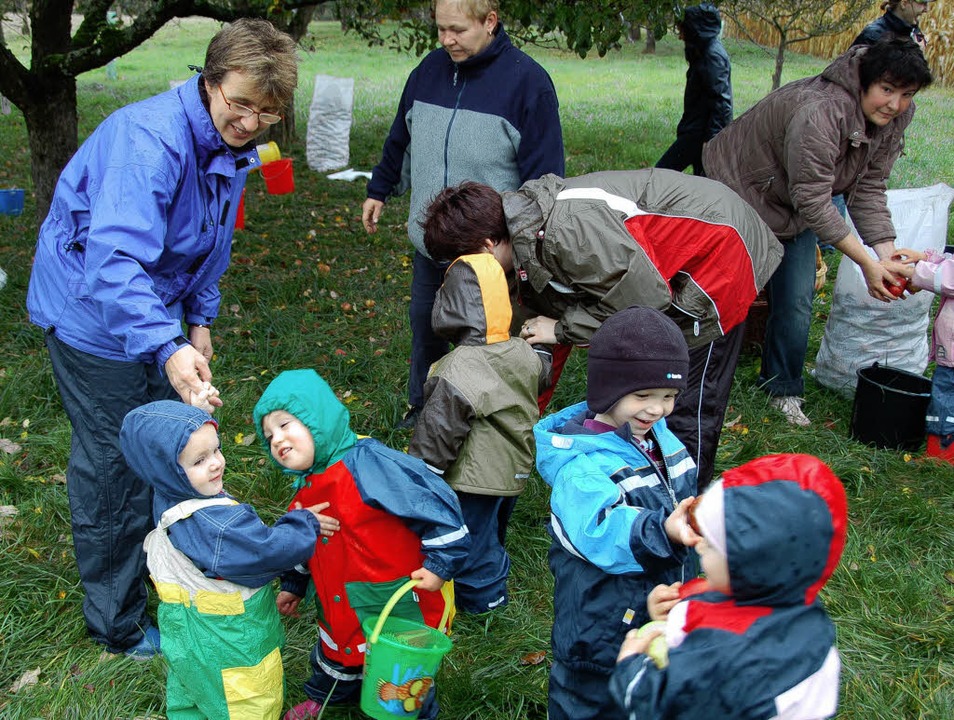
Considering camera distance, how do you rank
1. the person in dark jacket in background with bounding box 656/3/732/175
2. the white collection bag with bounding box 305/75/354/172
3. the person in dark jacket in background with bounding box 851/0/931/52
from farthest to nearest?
the white collection bag with bounding box 305/75/354/172 → the person in dark jacket in background with bounding box 656/3/732/175 → the person in dark jacket in background with bounding box 851/0/931/52

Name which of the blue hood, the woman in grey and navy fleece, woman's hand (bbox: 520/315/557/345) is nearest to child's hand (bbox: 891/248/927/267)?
the woman in grey and navy fleece

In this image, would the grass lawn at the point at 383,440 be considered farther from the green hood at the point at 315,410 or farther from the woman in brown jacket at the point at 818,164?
the green hood at the point at 315,410

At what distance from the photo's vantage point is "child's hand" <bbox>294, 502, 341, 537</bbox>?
2363mm

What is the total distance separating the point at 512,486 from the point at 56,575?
1732 mm

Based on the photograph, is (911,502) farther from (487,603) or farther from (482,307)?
(482,307)

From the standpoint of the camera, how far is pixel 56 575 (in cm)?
325

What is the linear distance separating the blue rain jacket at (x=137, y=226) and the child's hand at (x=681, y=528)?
1.38m

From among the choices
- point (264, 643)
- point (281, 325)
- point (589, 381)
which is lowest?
point (281, 325)

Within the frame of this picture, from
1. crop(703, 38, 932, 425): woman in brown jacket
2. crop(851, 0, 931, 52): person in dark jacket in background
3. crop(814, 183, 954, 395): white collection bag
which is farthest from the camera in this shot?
crop(851, 0, 931, 52): person in dark jacket in background

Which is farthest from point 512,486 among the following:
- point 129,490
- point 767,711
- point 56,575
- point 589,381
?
point 56,575

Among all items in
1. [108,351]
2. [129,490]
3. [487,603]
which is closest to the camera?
[108,351]

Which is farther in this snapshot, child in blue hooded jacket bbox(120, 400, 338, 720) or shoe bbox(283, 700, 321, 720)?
shoe bbox(283, 700, 321, 720)

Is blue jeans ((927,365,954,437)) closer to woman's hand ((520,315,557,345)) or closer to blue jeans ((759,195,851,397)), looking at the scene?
blue jeans ((759,195,851,397))

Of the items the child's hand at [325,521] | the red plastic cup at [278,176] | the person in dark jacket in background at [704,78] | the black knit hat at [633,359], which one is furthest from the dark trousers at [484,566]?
the red plastic cup at [278,176]
